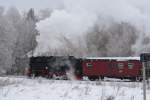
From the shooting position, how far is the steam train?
2912 centimetres

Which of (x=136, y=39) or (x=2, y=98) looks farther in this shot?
(x=136, y=39)

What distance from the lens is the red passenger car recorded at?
2919cm

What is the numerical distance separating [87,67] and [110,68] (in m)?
1.91

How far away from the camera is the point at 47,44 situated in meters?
32.0

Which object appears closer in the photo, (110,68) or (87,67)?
(110,68)

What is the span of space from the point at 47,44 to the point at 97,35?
909 cm

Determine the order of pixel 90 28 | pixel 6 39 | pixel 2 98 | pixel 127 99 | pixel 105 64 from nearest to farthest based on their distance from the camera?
pixel 2 98 → pixel 127 99 → pixel 105 64 → pixel 6 39 → pixel 90 28

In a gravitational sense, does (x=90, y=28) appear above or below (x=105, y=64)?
above

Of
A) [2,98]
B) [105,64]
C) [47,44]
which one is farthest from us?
[47,44]

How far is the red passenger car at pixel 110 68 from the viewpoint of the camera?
29188 mm

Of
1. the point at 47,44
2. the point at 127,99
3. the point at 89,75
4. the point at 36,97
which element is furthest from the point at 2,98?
the point at 47,44

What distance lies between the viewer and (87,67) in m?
29.8

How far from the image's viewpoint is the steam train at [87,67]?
95.6 ft

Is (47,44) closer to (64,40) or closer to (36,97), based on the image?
(64,40)
